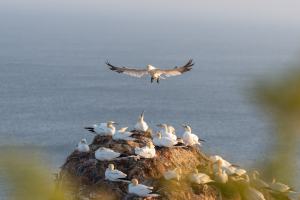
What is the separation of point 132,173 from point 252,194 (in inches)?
121

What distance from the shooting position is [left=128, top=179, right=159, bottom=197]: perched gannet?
15023 millimetres

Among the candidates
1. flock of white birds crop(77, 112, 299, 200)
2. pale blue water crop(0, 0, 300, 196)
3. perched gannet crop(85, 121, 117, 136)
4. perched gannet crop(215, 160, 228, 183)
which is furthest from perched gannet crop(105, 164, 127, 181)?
pale blue water crop(0, 0, 300, 196)

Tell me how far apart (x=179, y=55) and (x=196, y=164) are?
5430 inches

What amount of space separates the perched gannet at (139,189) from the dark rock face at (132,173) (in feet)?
0.60

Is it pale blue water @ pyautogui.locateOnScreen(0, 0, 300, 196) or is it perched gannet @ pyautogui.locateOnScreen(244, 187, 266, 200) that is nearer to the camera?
perched gannet @ pyautogui.locateOnScreen(244, 187, 266, 200)

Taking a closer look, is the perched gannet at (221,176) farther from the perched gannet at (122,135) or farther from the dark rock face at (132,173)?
the perched gannet at (122,135)

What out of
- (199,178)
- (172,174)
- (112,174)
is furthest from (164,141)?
(112,174)

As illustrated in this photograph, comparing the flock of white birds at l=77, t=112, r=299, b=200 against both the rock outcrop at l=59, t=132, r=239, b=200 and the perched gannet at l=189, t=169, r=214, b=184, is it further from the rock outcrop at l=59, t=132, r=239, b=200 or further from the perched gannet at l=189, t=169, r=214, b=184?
the rock outcrop at l=59, t=132, r=239, b=200

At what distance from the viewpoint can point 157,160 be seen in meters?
17.1

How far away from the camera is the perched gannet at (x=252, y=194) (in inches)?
621

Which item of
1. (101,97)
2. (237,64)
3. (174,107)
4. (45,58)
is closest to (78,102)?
(101,97)

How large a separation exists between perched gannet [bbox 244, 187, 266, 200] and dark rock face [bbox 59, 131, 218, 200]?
0.98 metres

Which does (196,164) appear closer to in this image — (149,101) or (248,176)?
(248,176)

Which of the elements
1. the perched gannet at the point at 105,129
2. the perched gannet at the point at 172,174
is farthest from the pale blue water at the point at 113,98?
the perched gannet at the point at 172,174
